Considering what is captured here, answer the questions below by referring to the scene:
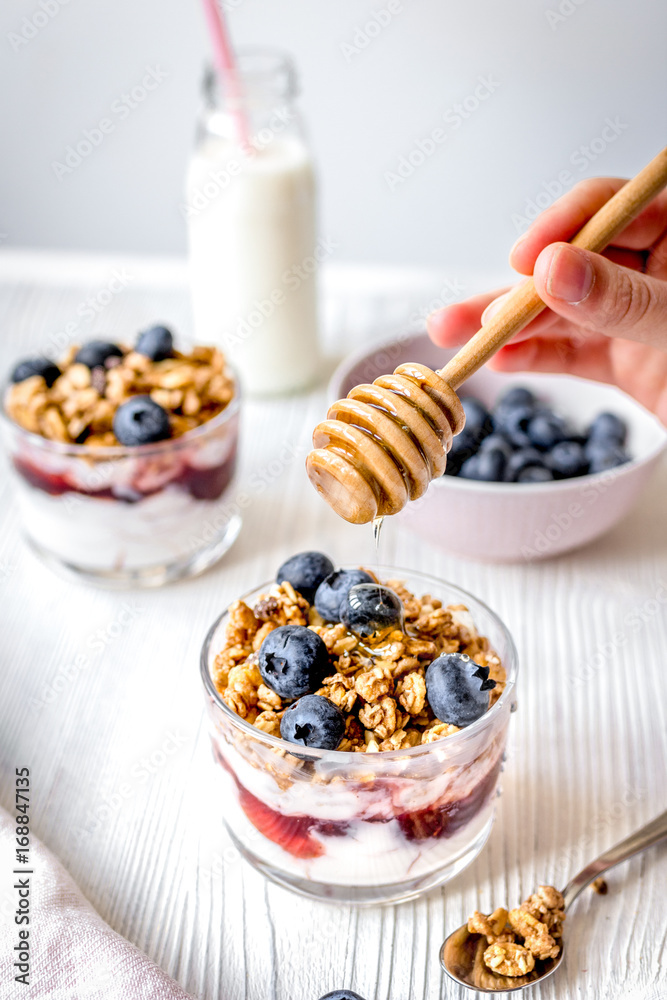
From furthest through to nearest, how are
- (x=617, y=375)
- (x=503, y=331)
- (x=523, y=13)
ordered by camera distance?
(x=523, y=13)
(x=617, y=375)
(x=503, y=331)

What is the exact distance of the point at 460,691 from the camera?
0.67 meters

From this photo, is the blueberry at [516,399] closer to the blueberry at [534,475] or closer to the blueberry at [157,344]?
the blueberry at [534,475]

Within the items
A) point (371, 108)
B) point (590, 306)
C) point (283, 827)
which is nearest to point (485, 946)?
point (283, 827)

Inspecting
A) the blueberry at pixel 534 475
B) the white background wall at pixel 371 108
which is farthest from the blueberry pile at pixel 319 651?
the white background wall at pixel 371 108

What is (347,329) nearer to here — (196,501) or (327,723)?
(196,501)

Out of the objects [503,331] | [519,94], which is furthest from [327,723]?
[519,94]

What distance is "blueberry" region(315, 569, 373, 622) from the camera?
76 centimetres

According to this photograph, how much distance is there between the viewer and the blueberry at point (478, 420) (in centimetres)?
119

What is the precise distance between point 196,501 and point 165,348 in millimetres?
205

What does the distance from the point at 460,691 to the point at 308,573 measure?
20 centimetres

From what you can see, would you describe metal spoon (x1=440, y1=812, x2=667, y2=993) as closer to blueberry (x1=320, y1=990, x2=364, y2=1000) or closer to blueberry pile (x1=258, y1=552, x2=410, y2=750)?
blueberry (x1=320, y1=990, x2=364, y2=1000)

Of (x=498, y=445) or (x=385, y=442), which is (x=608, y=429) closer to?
(x=498, y=445)

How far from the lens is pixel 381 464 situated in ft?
2.03

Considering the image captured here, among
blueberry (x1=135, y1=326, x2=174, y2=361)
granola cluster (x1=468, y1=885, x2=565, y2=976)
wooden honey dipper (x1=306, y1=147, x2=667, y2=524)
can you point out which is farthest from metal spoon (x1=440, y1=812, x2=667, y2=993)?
blueberry (x1=135, y1=326, x2=174, y2=361)
